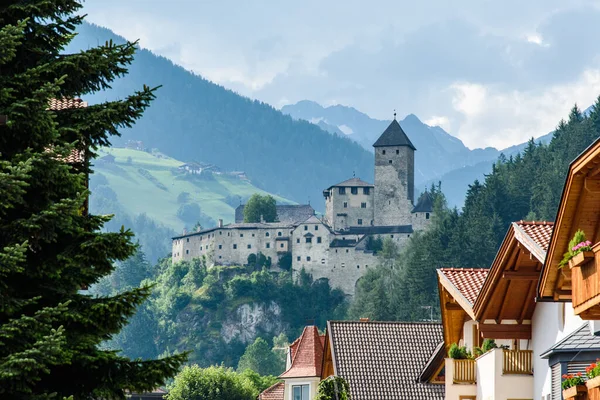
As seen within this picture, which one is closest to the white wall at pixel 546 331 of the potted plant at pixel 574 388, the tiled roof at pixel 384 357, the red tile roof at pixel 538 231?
the red tile roof at pixel 538 231

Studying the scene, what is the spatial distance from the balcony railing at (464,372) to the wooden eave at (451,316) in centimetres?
241

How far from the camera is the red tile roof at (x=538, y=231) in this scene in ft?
69.9

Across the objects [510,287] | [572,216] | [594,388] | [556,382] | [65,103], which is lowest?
[594,388]

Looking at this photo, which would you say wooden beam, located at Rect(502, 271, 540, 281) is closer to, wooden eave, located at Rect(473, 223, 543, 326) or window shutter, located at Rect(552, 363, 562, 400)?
wooden eave, located at Rect(473, 223, 543, 326)

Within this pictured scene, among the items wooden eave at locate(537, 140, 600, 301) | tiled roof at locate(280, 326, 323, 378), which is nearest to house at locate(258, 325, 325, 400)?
tiled roof at locate(280, 326, 323, 378)

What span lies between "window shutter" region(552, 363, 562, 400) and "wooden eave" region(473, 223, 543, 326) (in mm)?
2523

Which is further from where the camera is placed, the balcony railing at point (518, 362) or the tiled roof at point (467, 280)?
the tiled roof at point (467, 280)

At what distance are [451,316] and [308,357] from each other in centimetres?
1627

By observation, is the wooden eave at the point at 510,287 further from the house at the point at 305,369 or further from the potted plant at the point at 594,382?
the house at the point at 305,369

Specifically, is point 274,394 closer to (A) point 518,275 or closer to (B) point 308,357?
(B) point 308,357

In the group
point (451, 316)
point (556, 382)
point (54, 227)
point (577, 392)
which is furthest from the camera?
point (451, 316)

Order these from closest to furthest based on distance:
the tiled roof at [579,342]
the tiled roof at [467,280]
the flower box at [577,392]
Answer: the flower box at [577,392]
the tiled roof at [579,342]
the tiled roof at [467,280]

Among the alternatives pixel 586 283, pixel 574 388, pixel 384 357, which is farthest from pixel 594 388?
pixel 384 357

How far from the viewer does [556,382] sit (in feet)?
65.6
